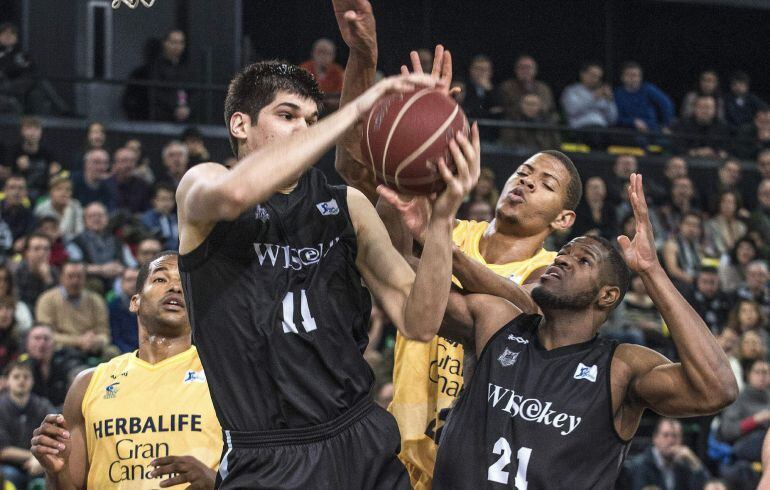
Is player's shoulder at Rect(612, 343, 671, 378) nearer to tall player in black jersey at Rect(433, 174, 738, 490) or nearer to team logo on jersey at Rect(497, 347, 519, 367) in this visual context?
tall player in black jersey at Rect(433, 174, 738, 490)

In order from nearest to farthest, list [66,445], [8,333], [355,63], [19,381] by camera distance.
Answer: [355,63], [66,445], [19,381], [8,333]

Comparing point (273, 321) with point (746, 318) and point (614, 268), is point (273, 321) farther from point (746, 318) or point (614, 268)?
point (746, 318)

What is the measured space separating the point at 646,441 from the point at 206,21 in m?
7.34

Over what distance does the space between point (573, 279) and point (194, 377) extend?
6.35ft

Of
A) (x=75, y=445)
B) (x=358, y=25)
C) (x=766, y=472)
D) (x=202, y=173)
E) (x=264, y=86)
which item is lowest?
(x=75, y=445)

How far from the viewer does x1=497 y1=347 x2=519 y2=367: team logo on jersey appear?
189 inches

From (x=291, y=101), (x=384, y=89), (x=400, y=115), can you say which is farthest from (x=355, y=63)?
(x=384, y=89)

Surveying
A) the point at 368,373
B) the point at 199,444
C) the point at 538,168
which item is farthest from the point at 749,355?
the point at 368,373

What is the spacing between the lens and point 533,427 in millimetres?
4645

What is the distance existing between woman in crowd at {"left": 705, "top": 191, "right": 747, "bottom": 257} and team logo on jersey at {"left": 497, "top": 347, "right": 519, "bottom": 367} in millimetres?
9296

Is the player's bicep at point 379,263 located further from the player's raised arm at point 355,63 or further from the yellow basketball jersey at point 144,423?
the yellow basketball jersey at point 144,423

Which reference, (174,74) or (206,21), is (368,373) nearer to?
(174,74)

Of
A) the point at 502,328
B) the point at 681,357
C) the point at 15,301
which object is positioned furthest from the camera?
the point at 15,301

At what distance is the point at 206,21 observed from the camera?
14.9 m
